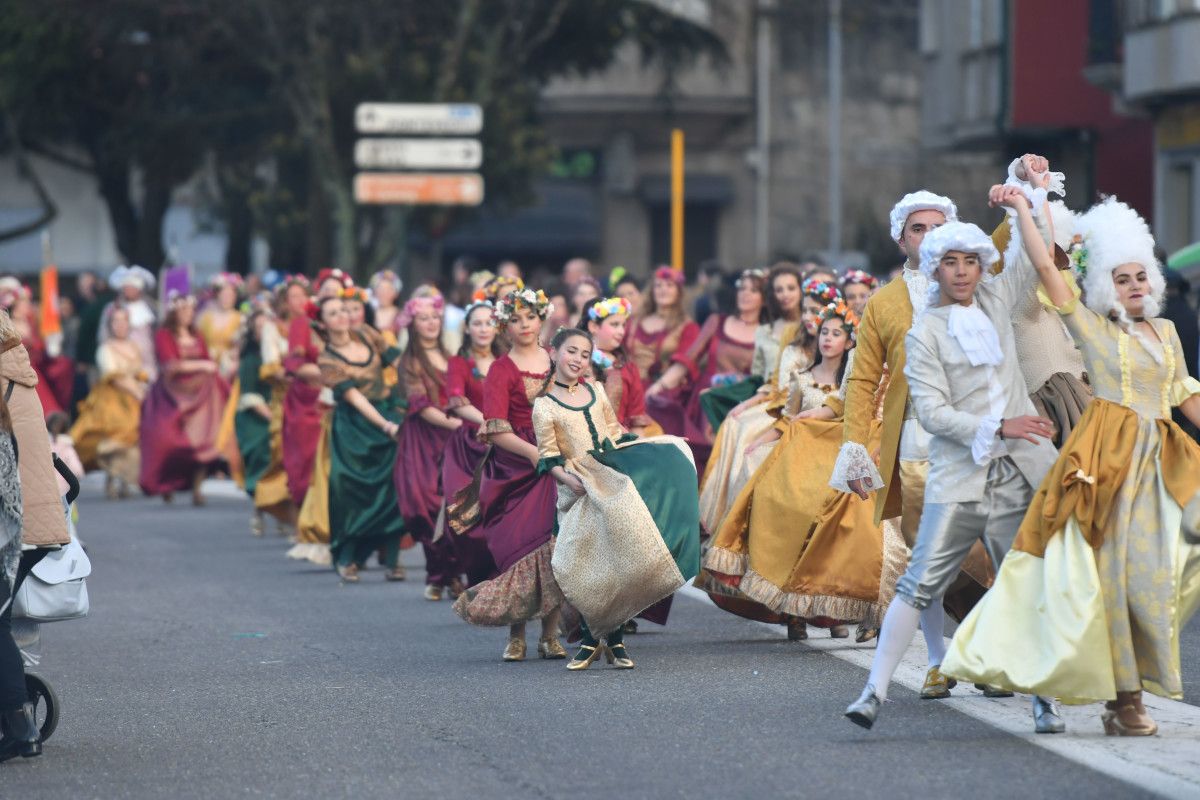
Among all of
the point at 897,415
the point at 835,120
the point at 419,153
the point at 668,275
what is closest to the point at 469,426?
the point at 668,275

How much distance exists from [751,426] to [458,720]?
3.64 m

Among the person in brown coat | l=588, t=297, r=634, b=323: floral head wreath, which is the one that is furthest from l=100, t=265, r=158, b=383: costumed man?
the person in brown coat

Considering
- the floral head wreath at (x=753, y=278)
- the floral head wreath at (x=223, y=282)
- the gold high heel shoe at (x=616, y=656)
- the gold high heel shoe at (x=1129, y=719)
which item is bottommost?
the gold high heel shoe at (x=616, y=656)

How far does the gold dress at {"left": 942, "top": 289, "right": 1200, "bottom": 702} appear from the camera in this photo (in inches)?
319

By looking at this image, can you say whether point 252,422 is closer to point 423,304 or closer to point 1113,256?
point 423,304

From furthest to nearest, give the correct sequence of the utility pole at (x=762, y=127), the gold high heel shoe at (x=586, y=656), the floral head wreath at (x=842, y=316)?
the utility pole at (x=762, y=127)
the floral head wreath at (x=842, y=316)
the gold high heel shoe at (x=586, y=656)

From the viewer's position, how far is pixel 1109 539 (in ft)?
27.1

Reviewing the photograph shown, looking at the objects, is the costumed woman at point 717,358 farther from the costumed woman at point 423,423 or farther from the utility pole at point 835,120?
the utility pole at point 835,120

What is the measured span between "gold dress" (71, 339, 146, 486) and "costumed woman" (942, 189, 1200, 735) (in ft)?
48.7

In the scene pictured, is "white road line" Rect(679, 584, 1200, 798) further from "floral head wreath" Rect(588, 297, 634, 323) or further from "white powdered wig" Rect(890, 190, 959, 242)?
"floral head wreath" Rect(588, 297, 634, 323)

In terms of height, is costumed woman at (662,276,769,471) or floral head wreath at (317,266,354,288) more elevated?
floral head wreath at (317,266,354,288)

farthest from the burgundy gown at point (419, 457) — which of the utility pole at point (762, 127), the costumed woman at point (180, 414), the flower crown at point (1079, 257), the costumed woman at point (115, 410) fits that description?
the utility pole at point (762, 127)

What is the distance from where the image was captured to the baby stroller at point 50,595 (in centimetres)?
873

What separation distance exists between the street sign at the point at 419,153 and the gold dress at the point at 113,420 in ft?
12.3
